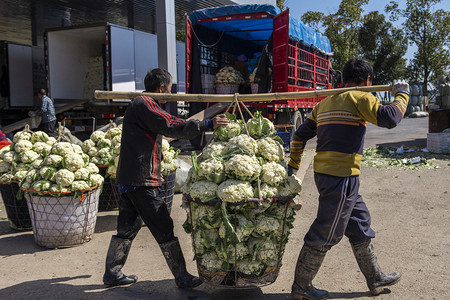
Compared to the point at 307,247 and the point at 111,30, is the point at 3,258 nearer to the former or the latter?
the point at 307,247

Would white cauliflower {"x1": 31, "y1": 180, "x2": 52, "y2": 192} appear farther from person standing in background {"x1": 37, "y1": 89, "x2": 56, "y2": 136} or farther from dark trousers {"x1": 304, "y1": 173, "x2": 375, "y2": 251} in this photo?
person standing in background {"x1": 37, "y1": 89, "x2": 56, "y2": 136}

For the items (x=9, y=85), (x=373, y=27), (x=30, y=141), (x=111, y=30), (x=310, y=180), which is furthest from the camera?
(x=373, y=27)

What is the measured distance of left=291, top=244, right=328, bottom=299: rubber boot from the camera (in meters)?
3.36

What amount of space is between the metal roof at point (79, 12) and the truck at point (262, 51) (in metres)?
6.42

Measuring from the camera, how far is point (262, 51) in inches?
458

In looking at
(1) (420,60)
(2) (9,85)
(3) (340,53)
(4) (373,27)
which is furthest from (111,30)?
(1) (420,60)

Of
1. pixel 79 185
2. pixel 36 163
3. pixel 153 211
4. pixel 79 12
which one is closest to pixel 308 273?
pixel 153 211

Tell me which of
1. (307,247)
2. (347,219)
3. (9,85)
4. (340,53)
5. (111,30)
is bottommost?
(307,247)

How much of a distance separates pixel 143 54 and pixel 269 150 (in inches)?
436

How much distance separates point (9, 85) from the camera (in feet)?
50.0

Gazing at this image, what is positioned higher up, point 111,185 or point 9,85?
point 9,85

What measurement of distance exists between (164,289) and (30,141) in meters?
3.59

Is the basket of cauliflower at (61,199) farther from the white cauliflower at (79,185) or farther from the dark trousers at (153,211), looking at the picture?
the dark trousers at (153,211)

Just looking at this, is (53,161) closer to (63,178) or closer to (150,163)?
(63,178)
